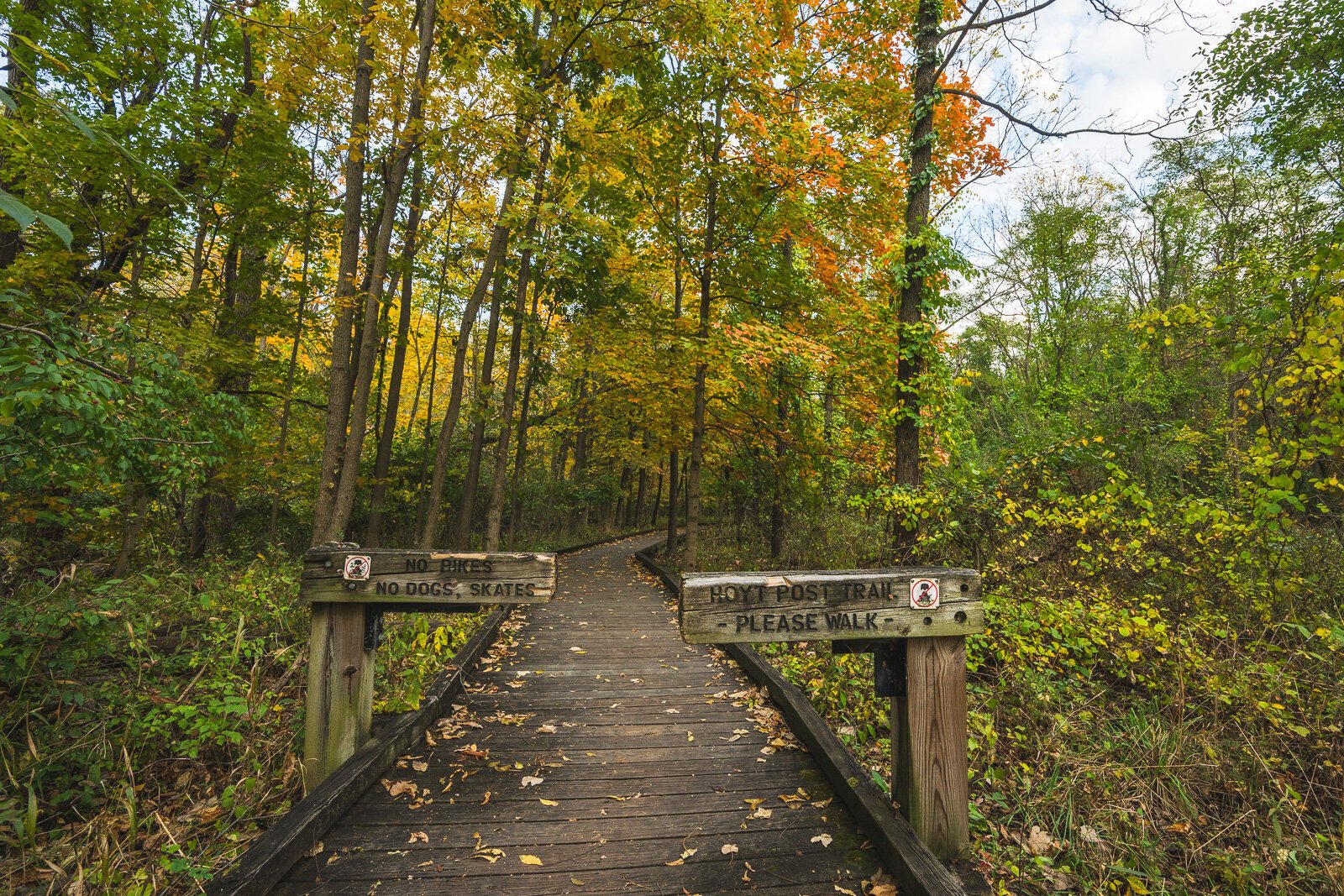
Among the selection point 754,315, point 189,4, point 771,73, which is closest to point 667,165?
point 771,73

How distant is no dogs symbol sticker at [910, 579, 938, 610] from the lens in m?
2.87

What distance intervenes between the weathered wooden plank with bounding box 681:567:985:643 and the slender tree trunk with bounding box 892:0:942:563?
470cm

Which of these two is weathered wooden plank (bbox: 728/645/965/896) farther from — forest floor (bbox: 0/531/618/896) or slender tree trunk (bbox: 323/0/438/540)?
slender tree trunk (bbox: 323/0/438/540)

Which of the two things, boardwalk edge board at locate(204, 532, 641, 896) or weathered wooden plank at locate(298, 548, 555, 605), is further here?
weathered wooden plank at locate(298, 548, 555, 605)

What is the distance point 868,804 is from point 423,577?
2.80 metres

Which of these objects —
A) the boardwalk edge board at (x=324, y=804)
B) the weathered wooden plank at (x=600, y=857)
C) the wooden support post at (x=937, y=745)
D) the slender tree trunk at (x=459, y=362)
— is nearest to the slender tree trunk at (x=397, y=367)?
the slender tree trunk at (x=459, y=362)

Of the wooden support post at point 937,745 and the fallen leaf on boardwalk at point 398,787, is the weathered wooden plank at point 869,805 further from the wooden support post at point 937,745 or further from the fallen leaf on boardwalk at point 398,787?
the fallen leaf on boardwalk at point 398,787

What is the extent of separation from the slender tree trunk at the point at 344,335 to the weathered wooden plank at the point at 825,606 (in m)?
5.98

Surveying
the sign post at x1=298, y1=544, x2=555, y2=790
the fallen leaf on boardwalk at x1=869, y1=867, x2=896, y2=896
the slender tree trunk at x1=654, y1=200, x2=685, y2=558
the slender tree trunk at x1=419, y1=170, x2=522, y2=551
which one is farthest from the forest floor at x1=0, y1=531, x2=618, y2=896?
the slender tree trunk at x1=654, y1=200, x2=685, y2=558

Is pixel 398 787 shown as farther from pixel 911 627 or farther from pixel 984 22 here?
pixel 984 22

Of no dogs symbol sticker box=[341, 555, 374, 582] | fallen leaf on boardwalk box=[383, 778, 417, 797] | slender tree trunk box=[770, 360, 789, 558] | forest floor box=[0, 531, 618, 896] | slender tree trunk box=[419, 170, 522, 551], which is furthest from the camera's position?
slender tree trunk box=[770, 360, 789, 558]

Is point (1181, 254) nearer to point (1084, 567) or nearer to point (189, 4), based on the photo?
point (1084, 567)

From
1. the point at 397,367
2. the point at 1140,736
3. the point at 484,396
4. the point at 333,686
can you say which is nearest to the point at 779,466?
the point at 484,396

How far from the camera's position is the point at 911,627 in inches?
113
